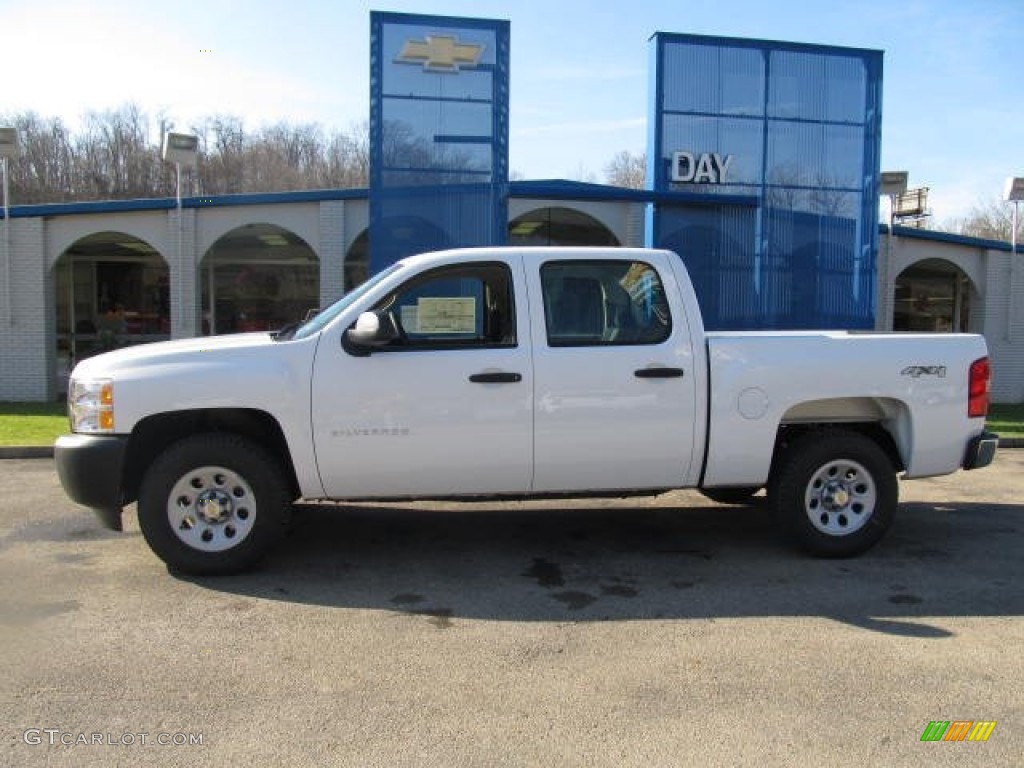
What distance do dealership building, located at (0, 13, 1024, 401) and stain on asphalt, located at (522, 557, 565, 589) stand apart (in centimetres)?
659

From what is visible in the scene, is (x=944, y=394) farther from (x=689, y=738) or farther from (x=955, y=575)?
(x=689, y=738)

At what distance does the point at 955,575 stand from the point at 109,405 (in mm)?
5392

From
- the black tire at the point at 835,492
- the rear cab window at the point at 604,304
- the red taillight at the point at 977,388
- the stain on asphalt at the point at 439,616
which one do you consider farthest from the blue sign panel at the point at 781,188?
the stain on asphalt at the point at 439,616

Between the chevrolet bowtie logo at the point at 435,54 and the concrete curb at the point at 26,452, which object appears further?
the chevrolet bowtie logo at the point at 435,54

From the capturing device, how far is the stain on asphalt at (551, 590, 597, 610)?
16.3 ft

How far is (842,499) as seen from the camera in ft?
19.3

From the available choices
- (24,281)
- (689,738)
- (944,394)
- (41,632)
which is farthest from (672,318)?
(24,281)

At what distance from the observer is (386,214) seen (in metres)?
11.5

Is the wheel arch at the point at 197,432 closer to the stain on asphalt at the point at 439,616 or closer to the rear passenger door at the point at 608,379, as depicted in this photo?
the stain on asphalt at the point at 439,616

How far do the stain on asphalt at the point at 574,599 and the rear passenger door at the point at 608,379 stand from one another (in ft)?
2.24

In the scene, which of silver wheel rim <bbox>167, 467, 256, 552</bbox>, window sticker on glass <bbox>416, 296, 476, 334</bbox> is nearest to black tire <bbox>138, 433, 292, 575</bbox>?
silver wheel rim <bbox>167, 467, 256, 552</bbox>

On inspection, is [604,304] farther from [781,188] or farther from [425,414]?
[781,188]
